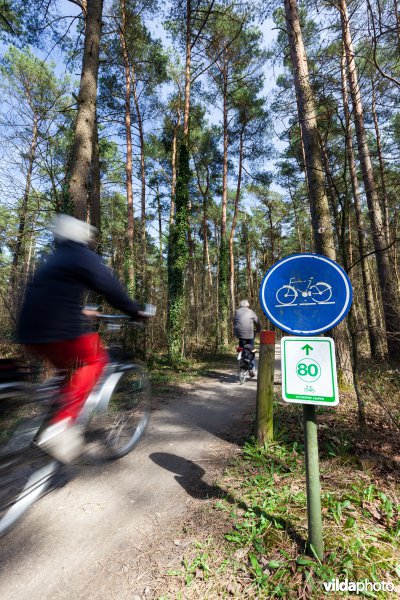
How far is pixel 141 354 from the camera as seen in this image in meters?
9.68

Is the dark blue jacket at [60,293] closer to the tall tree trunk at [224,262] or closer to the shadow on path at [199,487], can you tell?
the shadow on path at [199,487]

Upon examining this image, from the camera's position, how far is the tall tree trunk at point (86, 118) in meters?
5.23

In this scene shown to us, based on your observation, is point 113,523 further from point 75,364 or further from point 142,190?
point 142,190

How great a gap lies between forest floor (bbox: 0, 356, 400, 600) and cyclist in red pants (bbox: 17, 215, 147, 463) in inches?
24.0

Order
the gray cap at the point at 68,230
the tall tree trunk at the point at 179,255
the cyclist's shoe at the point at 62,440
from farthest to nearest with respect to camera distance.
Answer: the tall tree trunk at the point at 179,255 → the gray cap at the point at 68,230 → the cyclist's shoe at the point at 62,440

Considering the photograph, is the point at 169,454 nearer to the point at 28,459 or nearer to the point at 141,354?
the point at 28,459

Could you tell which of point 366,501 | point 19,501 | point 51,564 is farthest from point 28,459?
point 366,501

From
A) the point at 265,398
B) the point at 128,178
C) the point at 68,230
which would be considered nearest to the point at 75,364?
the point at 68,230

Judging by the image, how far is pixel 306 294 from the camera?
173 centimetres

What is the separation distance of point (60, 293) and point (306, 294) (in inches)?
68.7

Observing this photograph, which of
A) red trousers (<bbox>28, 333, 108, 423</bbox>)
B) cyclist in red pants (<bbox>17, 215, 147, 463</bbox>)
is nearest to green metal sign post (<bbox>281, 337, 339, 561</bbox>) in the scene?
cyclist in red pants (<bbox>17, 215, 147, 463</bbox>)

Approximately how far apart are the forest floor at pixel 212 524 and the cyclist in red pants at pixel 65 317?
610mm

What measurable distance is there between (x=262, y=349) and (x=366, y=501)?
1.75 metres

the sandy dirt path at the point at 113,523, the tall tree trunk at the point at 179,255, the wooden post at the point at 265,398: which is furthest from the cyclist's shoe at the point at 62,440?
the tall tree trunk at the point at 179,255
